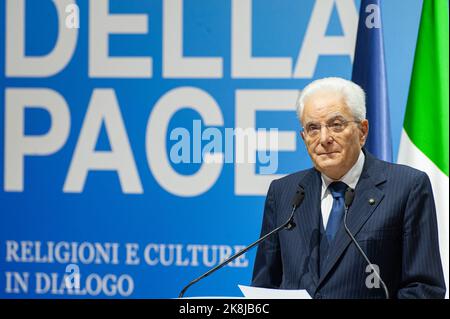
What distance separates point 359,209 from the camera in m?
1.79

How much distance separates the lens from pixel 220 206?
142 inches

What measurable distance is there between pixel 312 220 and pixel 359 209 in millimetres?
138

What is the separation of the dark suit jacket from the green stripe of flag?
136 cm

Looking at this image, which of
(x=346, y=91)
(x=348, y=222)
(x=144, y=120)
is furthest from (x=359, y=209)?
(x=144, y=120)

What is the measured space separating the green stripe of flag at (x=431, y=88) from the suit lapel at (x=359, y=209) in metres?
1.39

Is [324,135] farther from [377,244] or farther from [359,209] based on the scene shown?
[377,244]

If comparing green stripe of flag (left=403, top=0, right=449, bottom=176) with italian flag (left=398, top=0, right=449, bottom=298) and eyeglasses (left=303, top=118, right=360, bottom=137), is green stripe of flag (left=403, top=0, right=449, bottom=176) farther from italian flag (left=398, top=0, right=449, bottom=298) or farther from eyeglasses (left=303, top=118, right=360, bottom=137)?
eyeglasses (left=303, top=118, right=360, bottom=137)

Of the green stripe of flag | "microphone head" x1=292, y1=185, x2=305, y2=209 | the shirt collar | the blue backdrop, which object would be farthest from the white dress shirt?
the blue backdrop

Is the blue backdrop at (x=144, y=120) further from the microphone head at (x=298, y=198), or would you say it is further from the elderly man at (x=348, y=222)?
the microphone head at (x=298, y=198)

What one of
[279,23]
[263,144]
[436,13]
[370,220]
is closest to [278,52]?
[279,23]

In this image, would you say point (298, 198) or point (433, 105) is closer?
point (298, 198)

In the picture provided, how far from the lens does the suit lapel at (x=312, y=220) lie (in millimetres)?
1802
